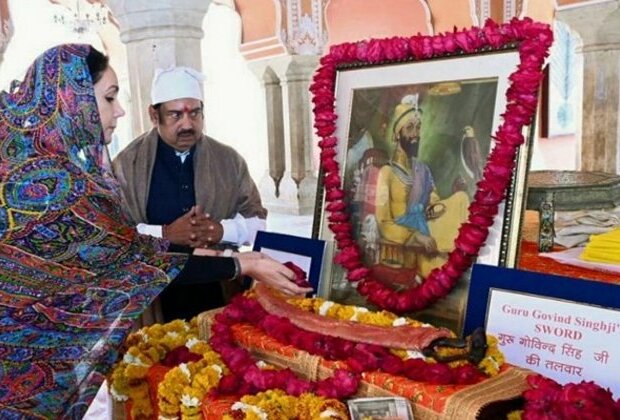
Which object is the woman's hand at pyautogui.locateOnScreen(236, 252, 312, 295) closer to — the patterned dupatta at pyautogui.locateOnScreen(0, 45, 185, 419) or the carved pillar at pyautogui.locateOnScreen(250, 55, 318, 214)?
the patterned dupatta at pyautogui.locateOnScreen(0, 45, 185, 419)

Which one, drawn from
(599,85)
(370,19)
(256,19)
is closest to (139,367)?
(599,85)

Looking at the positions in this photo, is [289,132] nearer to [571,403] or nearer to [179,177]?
[179,177]

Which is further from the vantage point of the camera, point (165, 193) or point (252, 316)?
point (165, 193)

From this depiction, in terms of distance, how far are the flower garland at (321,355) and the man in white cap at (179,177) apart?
27.5 inches

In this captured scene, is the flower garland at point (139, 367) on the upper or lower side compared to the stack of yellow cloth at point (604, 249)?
lower

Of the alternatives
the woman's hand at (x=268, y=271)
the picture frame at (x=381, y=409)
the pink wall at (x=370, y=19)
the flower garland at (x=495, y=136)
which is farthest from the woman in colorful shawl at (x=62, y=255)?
the pink wall at (x=370, y=19)

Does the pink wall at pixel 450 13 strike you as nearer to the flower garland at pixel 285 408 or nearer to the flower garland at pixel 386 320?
the flower garland at pixel 386 320

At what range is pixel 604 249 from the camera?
1.63 meters

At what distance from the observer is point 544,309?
3.78 ft

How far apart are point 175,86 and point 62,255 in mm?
987

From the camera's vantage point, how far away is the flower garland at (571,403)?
3.12 feet

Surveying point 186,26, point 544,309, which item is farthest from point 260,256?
point 186,26

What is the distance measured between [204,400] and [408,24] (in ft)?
26.0

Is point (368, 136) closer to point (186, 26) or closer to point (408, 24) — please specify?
point (186, 26)
